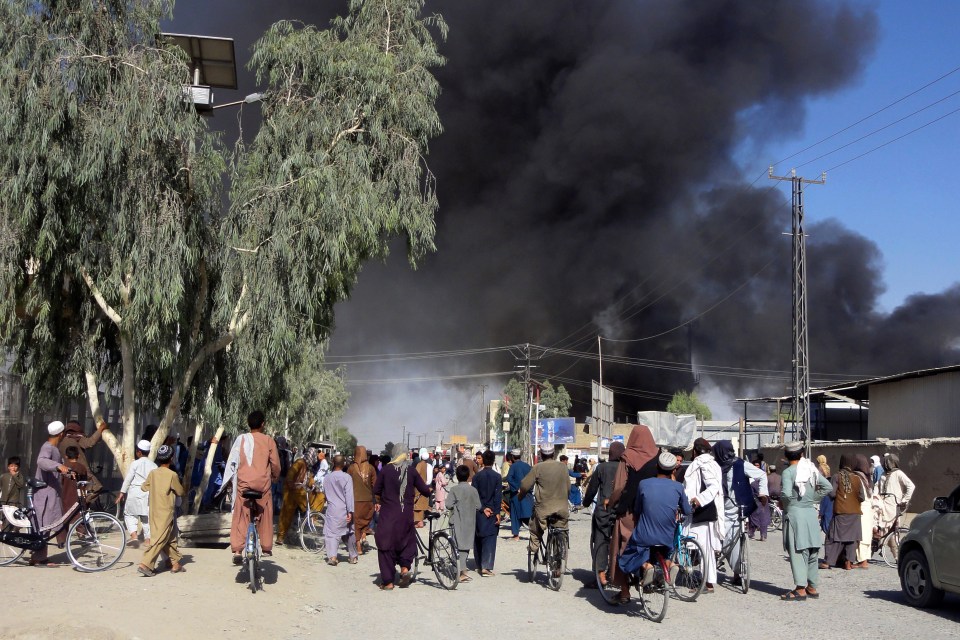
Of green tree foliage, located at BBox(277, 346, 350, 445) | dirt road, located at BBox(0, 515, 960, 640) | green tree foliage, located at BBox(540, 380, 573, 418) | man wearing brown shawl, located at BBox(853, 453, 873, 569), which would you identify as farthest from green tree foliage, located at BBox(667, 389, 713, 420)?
dirt road, located at BBox(0, 515, 960, 640)

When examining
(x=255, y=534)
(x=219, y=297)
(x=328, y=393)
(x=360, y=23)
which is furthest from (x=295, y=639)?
(x=328, y=393)

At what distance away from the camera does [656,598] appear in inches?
339

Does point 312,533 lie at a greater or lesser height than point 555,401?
lesser

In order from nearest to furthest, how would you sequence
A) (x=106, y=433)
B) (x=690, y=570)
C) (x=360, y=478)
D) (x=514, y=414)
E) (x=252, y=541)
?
(x=252, y=541)
(x=690, y=570)
(x=106, y=433)
(x=360, y=478)
(x=514, y=414)

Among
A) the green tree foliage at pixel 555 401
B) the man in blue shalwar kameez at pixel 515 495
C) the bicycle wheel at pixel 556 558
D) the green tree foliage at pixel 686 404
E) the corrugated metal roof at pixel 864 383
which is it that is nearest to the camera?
the bicycle wheel at pixel 556 558

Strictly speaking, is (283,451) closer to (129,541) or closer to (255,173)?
(129,541)

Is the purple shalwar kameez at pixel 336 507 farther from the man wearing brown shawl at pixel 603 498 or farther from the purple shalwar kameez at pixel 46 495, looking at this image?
the man wearing brown shawl at pixel 603 498

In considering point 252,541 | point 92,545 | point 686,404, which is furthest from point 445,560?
point 686,404

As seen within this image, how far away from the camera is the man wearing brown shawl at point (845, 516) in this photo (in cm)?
1284

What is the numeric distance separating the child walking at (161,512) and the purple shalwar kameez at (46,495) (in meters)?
1.31

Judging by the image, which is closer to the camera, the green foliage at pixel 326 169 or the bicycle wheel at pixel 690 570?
A: the bicycle wheel at pixel 690 570

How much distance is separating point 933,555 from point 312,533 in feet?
32.2

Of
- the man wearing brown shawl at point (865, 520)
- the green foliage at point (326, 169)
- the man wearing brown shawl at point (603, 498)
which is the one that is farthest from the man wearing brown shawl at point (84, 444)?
the man wearing brown shawl at point (865, 520)

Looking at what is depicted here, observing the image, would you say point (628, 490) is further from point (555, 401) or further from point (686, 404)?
point (686, 404)
